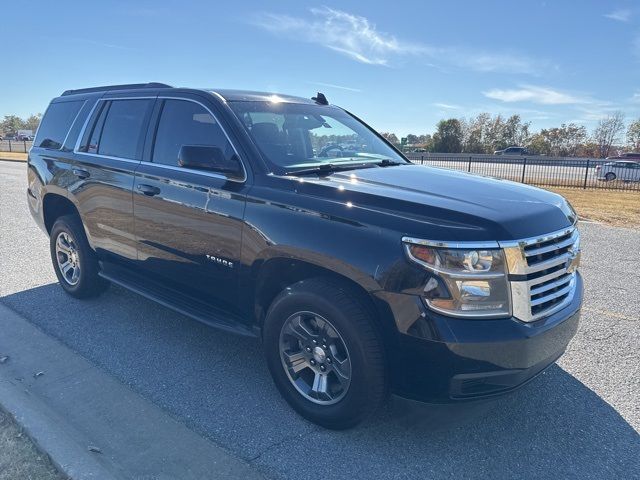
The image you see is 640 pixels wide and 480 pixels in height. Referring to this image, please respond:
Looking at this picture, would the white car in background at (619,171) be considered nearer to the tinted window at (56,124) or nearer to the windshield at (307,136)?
the windshield at (307,136)

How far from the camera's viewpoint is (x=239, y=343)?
13.5 ft

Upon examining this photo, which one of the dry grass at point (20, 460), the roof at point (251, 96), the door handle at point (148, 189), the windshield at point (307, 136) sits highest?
the roof at point (251, 96)

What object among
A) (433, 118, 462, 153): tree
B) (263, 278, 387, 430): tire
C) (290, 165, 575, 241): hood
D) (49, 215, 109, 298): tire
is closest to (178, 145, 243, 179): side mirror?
(290, 165, 575, 241): hood

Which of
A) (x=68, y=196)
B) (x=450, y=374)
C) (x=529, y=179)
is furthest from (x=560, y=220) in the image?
(x=529, y=179)

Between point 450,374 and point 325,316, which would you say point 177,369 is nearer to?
point 325,316

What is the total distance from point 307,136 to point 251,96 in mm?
563

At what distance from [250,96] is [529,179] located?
20537 mm

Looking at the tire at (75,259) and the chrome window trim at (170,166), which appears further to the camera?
the tire at (75,259)

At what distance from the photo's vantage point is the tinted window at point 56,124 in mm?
5118

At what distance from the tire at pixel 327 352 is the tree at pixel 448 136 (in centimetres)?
6503

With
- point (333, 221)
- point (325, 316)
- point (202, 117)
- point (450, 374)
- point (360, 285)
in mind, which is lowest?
point (450, 374)

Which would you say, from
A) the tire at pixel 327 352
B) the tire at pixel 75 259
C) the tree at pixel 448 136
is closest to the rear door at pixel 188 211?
the tire at pixel 327 352

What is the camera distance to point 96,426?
292cm

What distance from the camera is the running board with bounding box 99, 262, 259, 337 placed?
11.1 feet
